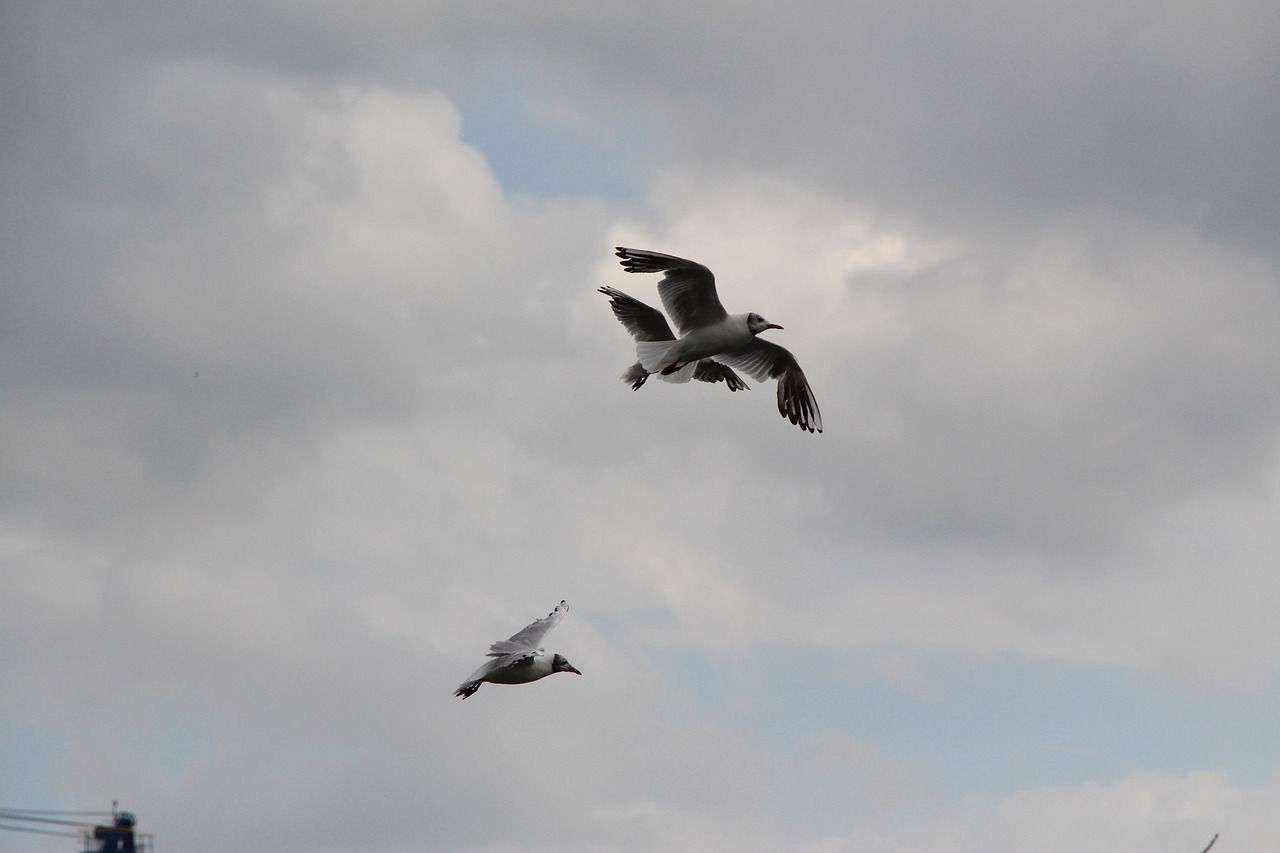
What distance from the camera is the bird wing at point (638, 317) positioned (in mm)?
46000

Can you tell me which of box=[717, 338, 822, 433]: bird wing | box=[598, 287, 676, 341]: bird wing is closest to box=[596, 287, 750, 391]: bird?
box=[598, 287, 676, 341]: bird wing

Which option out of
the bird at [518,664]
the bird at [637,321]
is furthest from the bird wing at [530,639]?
the bird at [637,321]

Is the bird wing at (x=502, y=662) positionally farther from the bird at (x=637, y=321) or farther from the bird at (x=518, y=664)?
the bird at (x=637, y=321)

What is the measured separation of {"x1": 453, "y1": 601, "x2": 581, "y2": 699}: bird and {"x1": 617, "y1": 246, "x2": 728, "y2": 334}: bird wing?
26.8 feet

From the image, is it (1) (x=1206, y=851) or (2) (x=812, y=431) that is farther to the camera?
(1) (x=1206, y=851)

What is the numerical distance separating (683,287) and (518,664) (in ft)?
30.9

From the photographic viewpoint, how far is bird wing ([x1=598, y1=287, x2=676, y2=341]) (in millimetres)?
46000

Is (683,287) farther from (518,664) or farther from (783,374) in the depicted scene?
(518,664)

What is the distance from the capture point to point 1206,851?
77562 mm

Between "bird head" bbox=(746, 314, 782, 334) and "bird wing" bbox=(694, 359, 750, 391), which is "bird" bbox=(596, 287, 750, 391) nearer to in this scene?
"bird wing" bbox=(694, 359, 750, 391)

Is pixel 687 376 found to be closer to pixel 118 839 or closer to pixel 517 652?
pixel 517 652

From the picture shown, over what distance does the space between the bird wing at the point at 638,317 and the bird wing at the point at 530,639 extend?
7414 mm

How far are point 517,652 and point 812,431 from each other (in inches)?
324

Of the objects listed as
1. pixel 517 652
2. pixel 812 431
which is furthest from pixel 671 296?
pixel 517 652
